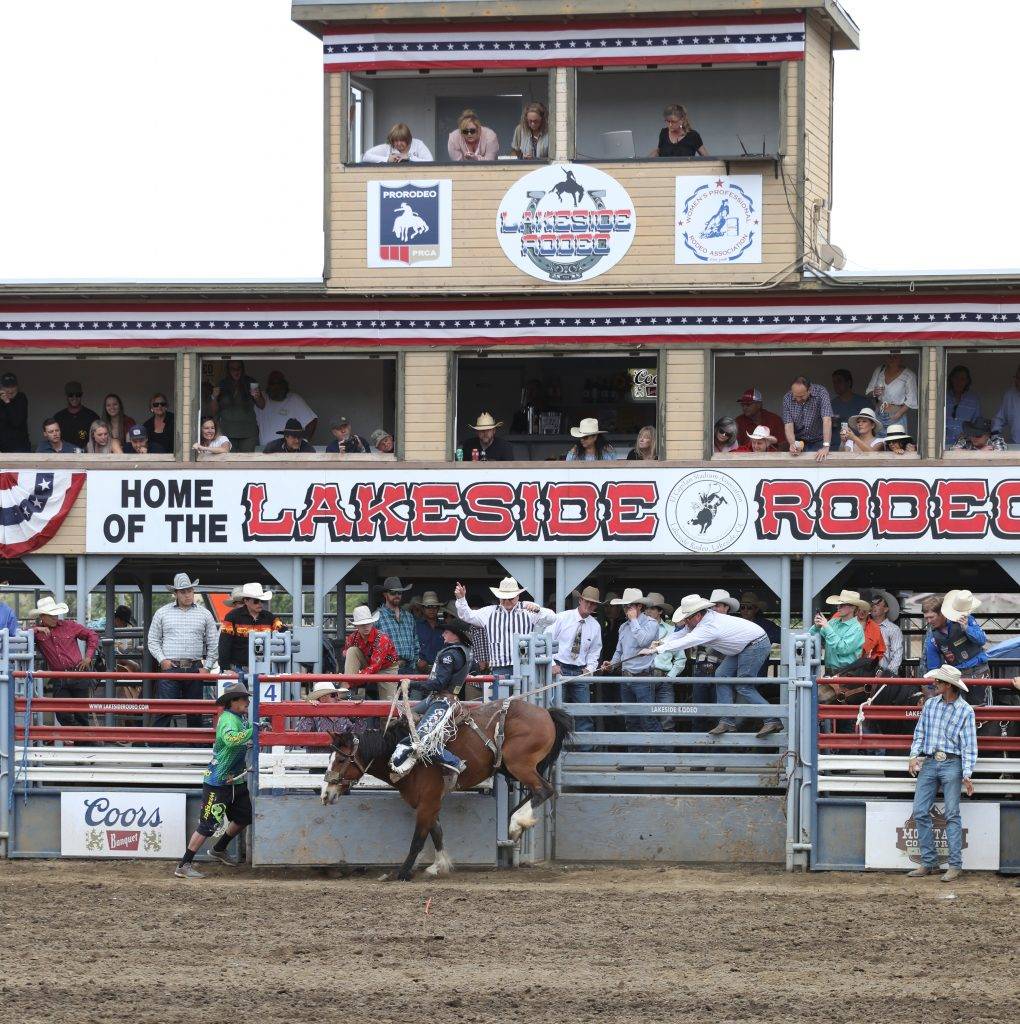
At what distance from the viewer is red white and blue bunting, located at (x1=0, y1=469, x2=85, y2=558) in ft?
65.0

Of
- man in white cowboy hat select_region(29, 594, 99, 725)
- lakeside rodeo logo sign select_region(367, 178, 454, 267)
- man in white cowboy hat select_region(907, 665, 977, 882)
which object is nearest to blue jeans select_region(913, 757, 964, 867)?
man in white cowboy hat select_region(907, 665, 977, 882)

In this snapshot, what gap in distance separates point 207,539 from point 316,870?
496 cm

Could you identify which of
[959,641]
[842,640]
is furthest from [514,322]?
[959,641]

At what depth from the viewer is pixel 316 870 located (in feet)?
51.9

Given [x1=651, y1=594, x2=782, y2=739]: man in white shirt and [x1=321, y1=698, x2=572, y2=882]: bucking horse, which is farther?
[x1=651, y1=594, x2=782, y2=739]: man in white shirt

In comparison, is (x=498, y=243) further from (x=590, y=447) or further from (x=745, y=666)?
(x=745, y=666)

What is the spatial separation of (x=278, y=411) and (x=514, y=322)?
10.0 feet

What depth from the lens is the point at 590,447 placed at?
63.5 feet

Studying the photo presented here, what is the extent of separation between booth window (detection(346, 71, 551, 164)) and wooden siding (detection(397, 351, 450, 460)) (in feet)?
9.53

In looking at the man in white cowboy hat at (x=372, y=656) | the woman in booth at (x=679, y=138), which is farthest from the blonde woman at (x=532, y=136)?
the man in white cowboy hat at (x=372, y=656)

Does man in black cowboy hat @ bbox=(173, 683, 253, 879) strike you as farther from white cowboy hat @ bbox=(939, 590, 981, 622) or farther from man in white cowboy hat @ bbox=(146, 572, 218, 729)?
white cowboy hat @ bbox=(939, 590, 981, 622)

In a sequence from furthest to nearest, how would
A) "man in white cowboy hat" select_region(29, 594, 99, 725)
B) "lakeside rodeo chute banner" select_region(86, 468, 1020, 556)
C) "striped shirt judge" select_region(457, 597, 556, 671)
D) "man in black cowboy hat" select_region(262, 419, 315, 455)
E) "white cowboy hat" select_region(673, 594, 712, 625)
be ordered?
"man in black cowboy hat" select_region(262, 419, 315, 455), "lakeside rodeo chute banner" select_region(86, 468, 1020, 556), "man in white cowboy hat" select_region(29, 594, 99, 725), "striped shirt judge" select_region(457, 597, 556, 671), "white cowboy hat" select_region(673, 594, 712, 625)

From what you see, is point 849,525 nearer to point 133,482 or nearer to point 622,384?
point 622,384

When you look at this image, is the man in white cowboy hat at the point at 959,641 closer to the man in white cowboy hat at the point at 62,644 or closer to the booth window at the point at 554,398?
the booth window at the point at 554,398
